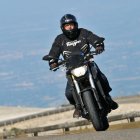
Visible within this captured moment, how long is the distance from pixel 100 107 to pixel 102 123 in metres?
0.33

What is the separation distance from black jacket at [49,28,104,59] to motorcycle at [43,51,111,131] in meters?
0.23

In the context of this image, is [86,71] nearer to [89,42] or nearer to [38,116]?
[89,42]

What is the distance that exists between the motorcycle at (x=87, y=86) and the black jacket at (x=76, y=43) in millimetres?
233

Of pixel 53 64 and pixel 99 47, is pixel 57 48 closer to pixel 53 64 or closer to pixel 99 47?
pixel 53 64

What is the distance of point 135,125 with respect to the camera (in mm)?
19250

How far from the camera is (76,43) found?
47.6ft

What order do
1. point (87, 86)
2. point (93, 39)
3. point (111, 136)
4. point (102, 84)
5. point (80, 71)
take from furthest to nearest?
point (93, 39)
point (102, 84)
point (87, 86)
point (80, 71)
point (111, 136)

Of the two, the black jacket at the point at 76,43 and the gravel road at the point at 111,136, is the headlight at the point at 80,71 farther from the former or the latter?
the gravel road at the point at 111,136

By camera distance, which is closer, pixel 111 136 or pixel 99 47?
pixel 111 136

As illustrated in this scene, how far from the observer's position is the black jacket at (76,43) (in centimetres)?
1450

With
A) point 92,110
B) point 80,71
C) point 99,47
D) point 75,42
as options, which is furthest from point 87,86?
point 75,42

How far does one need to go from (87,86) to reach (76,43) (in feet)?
2.91

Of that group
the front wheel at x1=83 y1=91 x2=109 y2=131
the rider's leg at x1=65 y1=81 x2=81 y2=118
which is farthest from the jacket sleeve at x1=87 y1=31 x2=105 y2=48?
the front wheel at x1=83 y1=91 x2=109 y2=131

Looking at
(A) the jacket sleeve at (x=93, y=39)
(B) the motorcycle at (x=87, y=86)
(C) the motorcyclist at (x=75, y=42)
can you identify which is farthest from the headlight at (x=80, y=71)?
(A) the jacket sleeve at (x=93, y=39)
